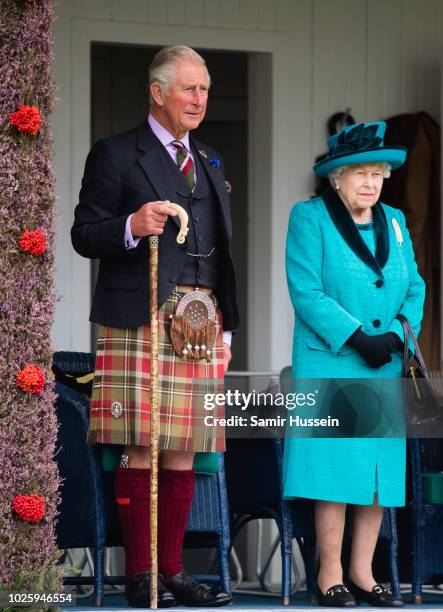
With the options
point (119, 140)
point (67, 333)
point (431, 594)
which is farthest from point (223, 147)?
point (119, 140)

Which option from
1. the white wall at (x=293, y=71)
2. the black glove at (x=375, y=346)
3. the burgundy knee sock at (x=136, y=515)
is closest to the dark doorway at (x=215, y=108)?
the white wall at (x=293, y=71)

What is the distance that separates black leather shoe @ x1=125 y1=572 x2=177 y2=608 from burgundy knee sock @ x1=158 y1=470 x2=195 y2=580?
0.08 meters

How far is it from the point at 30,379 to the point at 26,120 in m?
0.76

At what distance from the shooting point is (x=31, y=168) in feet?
13.8

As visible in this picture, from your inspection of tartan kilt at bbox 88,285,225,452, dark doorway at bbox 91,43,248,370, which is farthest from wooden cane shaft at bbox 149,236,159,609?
dark doorway at bbox 91,43,248,370

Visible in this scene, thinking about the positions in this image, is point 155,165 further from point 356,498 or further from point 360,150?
point 356,498

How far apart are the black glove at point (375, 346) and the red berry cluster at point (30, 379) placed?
1.08 metres

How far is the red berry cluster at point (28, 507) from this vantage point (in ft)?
13.6

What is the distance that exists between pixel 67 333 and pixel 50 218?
2489 mm

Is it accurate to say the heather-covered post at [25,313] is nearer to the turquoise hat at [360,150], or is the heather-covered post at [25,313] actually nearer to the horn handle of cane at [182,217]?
the horn handle of cane at [182,217]

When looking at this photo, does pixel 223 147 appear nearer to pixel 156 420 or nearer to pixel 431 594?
pixel 431 594

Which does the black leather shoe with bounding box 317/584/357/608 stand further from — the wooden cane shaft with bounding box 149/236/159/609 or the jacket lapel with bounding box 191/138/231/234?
the jacket lapel with bounding box 191/138/231/234

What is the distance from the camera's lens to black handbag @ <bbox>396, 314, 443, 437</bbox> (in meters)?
4.77

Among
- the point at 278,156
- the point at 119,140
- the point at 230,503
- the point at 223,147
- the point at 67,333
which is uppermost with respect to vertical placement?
the point at 223,147
